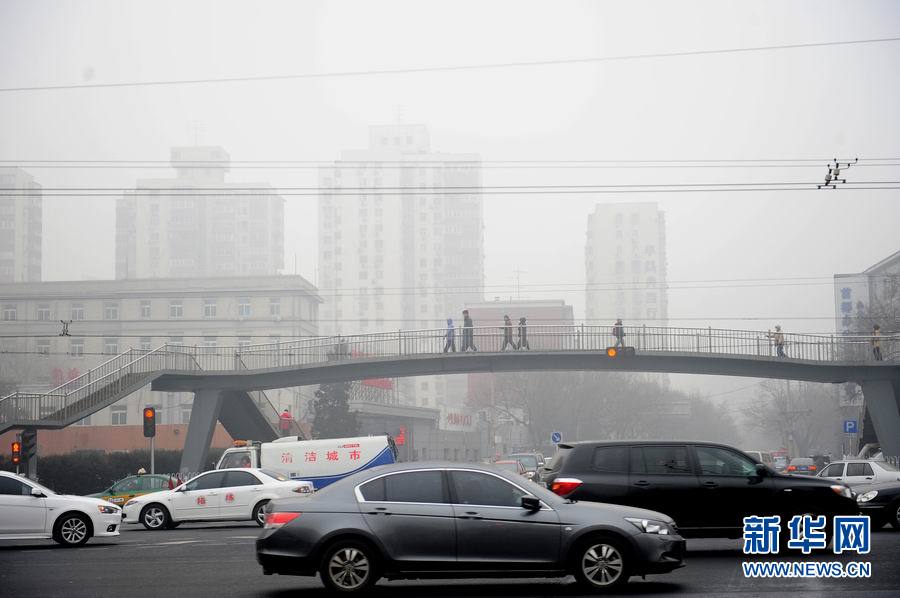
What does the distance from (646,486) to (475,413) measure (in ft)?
356

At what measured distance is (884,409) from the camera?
1800 inches

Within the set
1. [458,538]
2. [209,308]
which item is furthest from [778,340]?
[209,308]

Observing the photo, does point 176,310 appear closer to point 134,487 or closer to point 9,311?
point 9,311

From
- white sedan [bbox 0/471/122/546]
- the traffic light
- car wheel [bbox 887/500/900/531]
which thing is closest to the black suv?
car wheel [bbox 887/500/900/531]

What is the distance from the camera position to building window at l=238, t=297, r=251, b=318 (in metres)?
117

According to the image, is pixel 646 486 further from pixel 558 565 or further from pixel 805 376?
pixel 805 376

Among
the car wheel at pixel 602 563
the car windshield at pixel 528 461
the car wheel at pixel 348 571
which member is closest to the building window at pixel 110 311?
the car windshield at pixel 528 461

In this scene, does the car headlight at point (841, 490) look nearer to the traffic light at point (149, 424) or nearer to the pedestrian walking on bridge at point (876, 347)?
the traffic light at point (149, 424)

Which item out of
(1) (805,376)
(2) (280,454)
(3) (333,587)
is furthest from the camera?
(1) (805,376)

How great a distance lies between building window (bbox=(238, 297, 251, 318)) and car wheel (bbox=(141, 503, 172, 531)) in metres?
92.3

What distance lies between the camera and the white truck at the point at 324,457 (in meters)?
30.6

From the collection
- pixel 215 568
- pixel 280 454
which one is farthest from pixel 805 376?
pixel 215 568

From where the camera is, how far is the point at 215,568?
1559 centimetres

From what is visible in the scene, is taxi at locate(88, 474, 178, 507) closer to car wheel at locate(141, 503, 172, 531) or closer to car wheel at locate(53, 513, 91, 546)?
car wheel at locate(141, 503, 172, 531)
